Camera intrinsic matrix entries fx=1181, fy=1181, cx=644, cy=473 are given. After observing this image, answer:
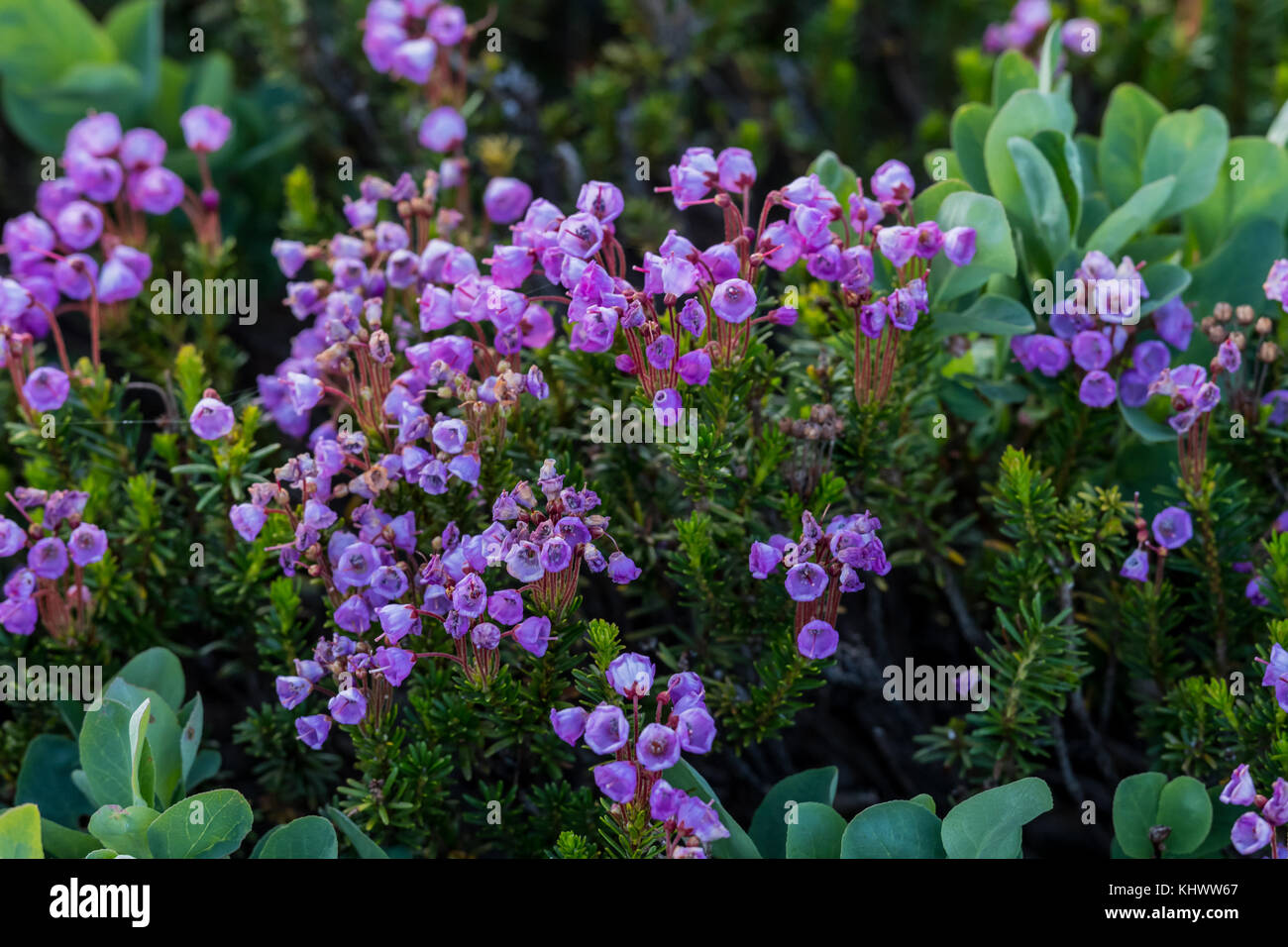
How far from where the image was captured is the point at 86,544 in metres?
1.32

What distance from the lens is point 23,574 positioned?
4.37ft

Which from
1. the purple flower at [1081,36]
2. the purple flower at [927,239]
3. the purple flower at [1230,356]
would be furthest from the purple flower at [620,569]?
the purple flower at [1081,36]

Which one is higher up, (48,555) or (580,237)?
(580,237)

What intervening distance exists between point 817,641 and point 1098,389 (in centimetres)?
49

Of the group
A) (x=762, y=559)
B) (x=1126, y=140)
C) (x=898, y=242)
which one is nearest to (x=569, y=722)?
(x=762, y=559)

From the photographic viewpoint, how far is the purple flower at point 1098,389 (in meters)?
1.40

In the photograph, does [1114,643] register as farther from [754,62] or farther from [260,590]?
[754,62]

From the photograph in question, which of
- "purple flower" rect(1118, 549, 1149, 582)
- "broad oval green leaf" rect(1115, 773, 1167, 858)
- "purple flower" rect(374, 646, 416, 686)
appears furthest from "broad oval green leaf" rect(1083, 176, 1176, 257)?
"purple flower" rect(374, 646, 416, 686)

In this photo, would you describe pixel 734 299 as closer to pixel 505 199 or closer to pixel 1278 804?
pixel 505 199

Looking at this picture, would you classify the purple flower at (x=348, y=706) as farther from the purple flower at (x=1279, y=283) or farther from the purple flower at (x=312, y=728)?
the purple flower at (x=1279, y=283)

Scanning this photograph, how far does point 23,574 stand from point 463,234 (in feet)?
2.39

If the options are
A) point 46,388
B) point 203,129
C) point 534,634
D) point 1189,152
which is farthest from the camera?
point 203,129
